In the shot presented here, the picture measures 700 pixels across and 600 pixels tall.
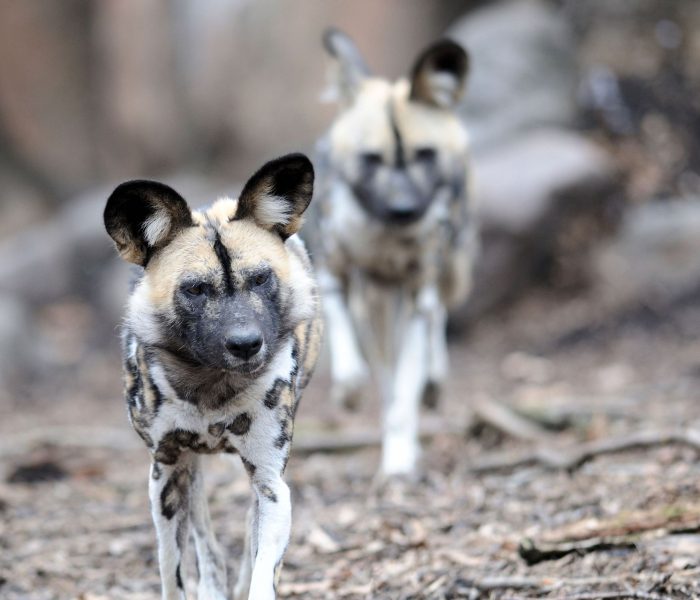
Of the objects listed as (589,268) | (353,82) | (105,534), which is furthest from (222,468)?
(589,268)

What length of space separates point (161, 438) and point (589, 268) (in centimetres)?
824

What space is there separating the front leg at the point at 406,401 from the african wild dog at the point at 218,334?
103 inches

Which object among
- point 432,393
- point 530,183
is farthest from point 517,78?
point 432,393

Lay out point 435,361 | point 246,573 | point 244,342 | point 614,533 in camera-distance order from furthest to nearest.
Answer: point 435,361, point 614,533, point 246,573, point 244,342

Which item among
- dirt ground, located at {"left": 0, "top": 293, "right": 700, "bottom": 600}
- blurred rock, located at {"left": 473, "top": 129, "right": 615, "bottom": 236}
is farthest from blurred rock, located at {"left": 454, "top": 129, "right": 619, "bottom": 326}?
dirt ground, located at {"left": 0, "top": 293, "right": 700, "bottom": 600}

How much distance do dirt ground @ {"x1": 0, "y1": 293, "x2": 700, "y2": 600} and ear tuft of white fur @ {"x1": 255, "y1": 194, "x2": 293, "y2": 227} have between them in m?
1.40

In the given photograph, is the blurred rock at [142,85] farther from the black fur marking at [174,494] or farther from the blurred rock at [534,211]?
the black fur marking at [174,494]

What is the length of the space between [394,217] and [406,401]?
1117mm

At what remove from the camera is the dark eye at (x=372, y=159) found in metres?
6.28

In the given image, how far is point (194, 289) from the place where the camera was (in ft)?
10.4

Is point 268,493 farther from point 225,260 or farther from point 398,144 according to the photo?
point 398,144

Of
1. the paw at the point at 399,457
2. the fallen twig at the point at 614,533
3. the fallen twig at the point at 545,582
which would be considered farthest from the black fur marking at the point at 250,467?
the paw at the point at 399,457

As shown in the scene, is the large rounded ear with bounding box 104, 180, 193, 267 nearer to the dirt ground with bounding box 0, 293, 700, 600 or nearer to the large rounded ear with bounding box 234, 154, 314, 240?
the large rounded ear with bounding box 234, 154, 314, 240

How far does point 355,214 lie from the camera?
6.27m
